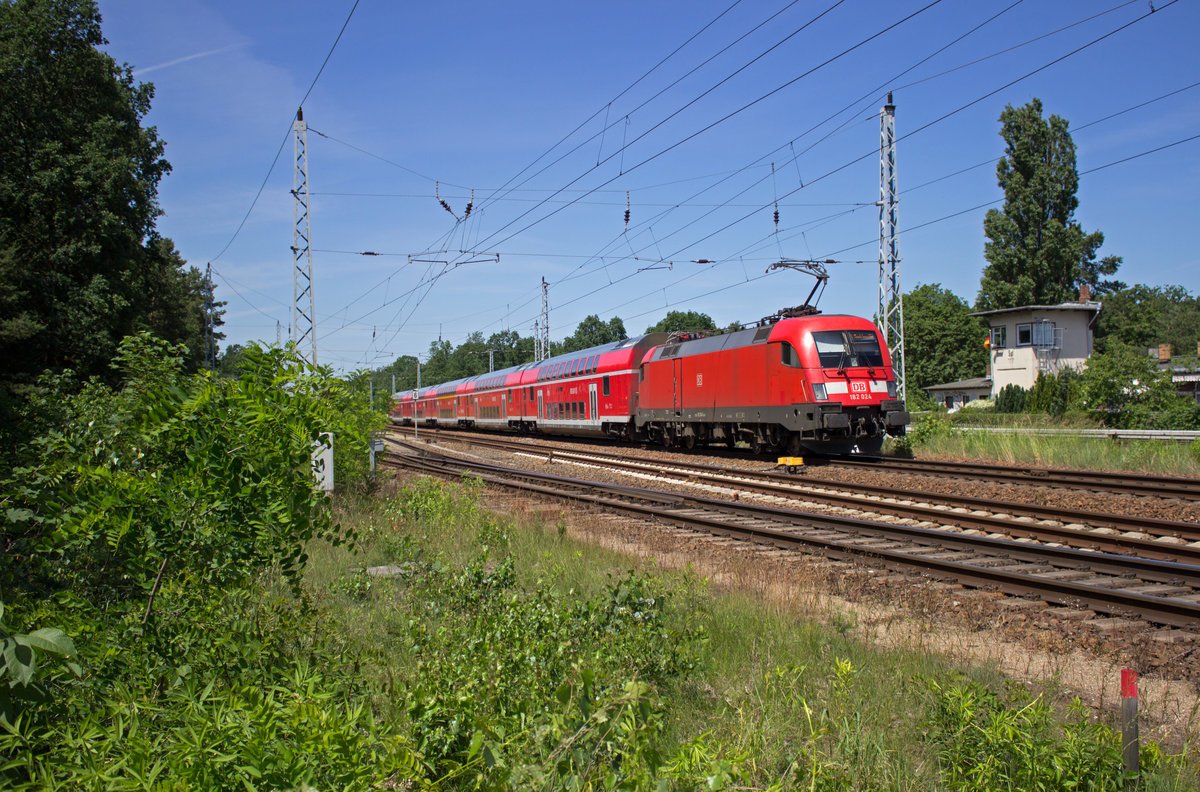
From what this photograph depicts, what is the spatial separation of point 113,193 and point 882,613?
3259cm

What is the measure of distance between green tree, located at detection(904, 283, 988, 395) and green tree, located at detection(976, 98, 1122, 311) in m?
26.6

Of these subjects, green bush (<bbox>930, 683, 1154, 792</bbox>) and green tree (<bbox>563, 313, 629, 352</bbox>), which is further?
green tree (<bbox>563, 313, 629, 352</bbox>)

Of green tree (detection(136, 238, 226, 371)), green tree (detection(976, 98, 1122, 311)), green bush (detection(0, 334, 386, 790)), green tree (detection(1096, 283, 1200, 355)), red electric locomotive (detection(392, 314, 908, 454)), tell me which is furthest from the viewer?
green tree (detection(1096, 283, 1200, 355))

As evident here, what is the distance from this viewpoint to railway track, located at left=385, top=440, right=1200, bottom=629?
21.1ft

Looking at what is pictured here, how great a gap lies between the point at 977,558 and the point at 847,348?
9.30 meters

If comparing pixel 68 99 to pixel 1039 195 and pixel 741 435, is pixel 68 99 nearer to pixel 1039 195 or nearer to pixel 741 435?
pixel 741 435

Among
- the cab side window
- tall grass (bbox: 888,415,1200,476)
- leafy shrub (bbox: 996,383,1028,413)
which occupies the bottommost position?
tall grass (bbox: 888,415,1200,476)

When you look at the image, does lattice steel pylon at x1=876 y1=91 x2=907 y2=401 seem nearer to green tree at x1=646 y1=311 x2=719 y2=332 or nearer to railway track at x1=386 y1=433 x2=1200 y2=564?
railway track at x1=386 y1=433 x2=1200 y2=564

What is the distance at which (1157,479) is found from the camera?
1295cm

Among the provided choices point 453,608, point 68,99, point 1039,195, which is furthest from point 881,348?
point 1039,195

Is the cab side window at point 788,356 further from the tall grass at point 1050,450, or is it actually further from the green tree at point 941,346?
the green tree at point 941,346

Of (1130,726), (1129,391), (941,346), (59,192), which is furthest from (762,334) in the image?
(941,346)

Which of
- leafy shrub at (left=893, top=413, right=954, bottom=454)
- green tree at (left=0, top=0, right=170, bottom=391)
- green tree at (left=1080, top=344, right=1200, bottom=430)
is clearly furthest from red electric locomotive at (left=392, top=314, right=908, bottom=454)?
green tree at (left=0, top=0, right=170, bottom=391)

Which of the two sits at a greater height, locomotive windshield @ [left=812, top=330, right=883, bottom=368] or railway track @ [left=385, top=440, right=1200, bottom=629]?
locomotive windshield @ [left=812, top=330, right=883, bottom=368]
